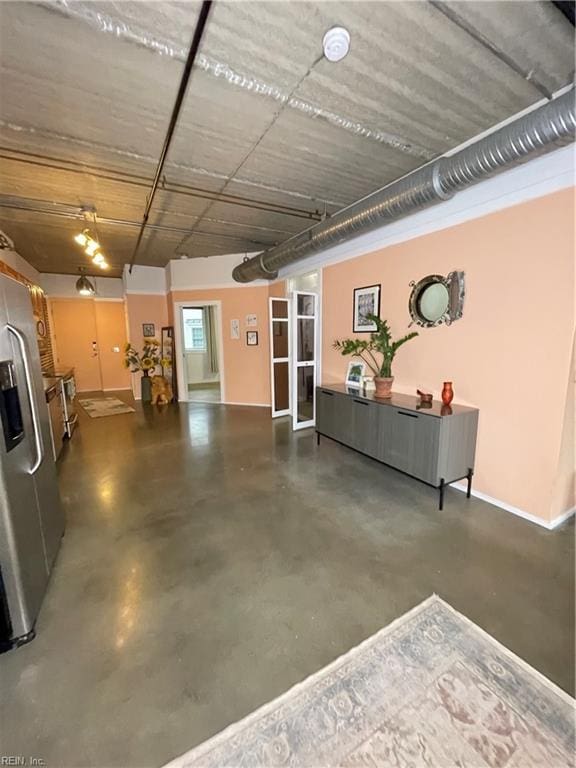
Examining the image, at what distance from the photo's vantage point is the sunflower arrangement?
23.1ft

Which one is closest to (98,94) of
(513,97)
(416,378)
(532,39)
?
(532,39)

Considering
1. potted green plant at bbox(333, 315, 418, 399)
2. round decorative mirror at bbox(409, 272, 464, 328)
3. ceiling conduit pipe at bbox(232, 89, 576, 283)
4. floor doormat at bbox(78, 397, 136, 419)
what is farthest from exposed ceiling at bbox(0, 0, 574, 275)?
floor doormat at bbox(78, 397, 136, 419)

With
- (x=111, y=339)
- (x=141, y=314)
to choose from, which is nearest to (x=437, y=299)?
(x=141, y=314)

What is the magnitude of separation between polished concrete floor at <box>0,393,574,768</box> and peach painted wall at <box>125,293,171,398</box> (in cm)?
461

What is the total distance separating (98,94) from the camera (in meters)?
2.09

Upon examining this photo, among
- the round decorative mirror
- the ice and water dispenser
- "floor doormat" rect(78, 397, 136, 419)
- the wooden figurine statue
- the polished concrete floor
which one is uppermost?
the round decorative mirror

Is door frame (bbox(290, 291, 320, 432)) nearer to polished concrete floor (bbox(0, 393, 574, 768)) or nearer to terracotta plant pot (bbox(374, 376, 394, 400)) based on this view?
terracotta plant pot (bbox(374, 376, 394, 400))

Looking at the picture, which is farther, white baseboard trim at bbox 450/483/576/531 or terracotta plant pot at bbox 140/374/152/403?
terracotta plant pot at bbox 140/374/152/403

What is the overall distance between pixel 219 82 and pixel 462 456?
324 cm

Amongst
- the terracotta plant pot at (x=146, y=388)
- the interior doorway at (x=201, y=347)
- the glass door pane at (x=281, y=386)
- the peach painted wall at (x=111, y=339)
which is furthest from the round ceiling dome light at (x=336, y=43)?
the peach painted wall at (x=111, y=339)

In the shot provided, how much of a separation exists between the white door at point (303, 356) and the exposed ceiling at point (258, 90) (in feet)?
4.97

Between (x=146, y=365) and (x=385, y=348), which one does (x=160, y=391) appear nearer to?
(x=146, y=365)

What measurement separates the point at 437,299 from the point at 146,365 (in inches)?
235

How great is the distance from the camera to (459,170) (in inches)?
92.7
